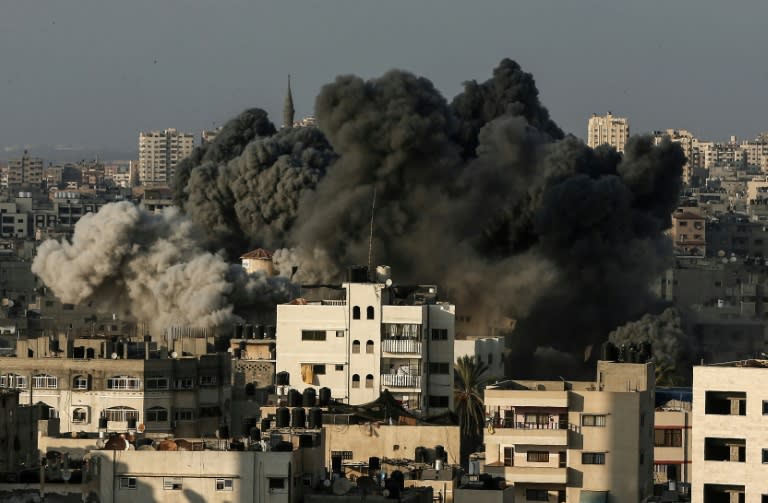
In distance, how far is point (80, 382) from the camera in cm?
5659

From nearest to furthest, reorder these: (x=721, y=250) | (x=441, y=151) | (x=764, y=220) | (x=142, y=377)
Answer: (x=142, y=377) < (x=441, y=151) < (x=721, y=250) < (x=764, y=220)

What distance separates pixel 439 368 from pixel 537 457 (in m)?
14.4

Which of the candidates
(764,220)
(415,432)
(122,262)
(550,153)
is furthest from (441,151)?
(764,220)

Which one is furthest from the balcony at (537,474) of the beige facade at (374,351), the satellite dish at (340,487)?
the beige facade at (374,351)

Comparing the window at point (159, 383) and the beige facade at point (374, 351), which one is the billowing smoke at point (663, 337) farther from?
the window at point (159, 383)

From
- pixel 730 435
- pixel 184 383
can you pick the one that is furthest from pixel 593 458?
pixel 184 383

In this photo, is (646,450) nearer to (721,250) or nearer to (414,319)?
(414,319)

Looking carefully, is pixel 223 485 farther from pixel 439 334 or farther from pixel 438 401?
pixel 439 334

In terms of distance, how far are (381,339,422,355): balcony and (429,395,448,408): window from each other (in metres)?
1.08

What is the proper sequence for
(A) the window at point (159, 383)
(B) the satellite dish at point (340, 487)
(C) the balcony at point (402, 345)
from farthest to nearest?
(C) the balcony at point (402, 345) < (A) the window at point (159, 383) < (B) the satellite dish at point (340, 487)

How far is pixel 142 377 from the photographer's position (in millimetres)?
56125

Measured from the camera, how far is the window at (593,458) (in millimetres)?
45750

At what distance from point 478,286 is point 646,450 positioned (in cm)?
4356

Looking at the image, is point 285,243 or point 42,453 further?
point 285,243
